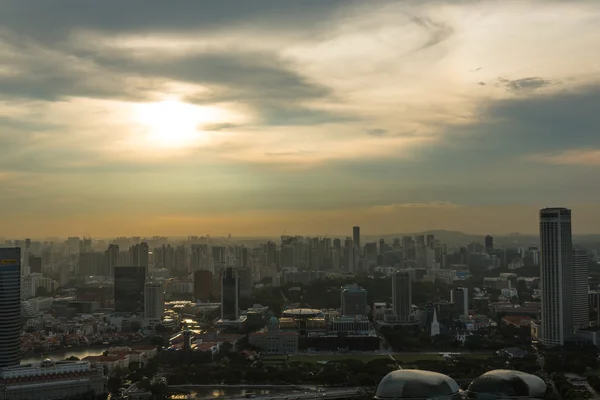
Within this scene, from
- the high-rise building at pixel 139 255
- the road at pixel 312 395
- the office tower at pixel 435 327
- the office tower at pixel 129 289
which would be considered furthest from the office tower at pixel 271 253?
the road at pixel 312 395

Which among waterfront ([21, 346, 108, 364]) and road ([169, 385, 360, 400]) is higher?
road ([169, 385, 360, 400])

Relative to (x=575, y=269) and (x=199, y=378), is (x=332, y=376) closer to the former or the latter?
(x=199, y=378)

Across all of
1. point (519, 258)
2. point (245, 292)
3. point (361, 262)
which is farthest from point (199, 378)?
point (519, 258)

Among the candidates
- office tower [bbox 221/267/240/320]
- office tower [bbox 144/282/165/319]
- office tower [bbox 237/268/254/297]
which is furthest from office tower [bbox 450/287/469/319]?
office tower [bbox 144/282/165/319]

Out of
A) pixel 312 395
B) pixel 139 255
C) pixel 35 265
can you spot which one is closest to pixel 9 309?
pixel 312 395

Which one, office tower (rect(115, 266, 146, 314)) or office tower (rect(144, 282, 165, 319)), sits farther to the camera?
office tower (rect(115, 266, 146, 314))

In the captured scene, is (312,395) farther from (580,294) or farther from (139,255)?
(139,255)

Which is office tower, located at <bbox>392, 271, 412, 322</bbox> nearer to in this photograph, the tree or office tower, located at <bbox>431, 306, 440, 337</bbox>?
office tower, located at <bbox>431, 306, 440, 337</bbox>
